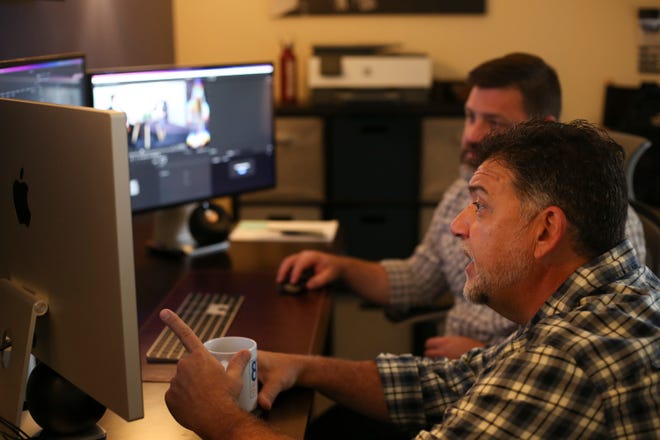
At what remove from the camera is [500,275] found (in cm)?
130

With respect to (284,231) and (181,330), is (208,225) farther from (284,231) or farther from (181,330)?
(181,330)

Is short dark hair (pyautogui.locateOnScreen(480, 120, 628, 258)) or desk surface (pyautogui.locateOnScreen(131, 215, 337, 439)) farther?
desk surface (pyautogui.locateOnScreen(131, 215, 337, 439))

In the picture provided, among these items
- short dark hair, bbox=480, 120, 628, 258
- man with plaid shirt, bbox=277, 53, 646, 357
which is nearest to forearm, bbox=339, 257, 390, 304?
man with plaid shirt, bbox=277, 53, 646, 357

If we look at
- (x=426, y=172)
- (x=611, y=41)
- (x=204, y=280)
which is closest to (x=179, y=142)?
(x=204, y=280)

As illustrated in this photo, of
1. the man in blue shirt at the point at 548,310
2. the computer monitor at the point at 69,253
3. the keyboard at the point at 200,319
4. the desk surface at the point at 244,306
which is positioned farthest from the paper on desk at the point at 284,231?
the computer monitor at the point at 69,253

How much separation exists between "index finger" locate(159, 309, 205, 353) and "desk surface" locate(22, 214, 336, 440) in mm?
136

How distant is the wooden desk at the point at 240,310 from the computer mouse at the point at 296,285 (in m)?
0.03

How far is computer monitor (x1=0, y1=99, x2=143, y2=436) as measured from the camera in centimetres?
107

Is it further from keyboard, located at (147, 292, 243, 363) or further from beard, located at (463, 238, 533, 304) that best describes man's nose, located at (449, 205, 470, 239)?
keyboard, located at (147, 292, 243, 363)

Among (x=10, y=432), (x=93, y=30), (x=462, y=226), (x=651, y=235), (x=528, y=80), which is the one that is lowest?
(x=10, y=432)

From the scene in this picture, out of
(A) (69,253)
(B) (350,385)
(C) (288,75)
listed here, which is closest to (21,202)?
(A) (69,253)

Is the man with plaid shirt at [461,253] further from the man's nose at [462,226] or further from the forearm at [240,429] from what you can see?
the forearm at [240,429]

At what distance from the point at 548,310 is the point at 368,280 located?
116 centimetres

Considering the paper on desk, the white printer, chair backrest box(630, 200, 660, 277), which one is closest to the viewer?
chair backrest box(630, 200, 660, 277)
